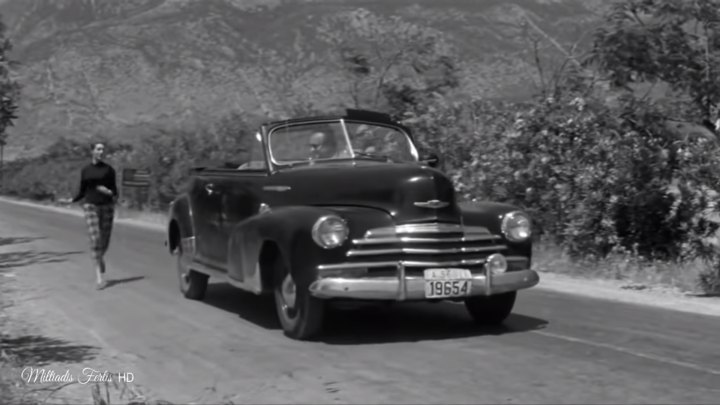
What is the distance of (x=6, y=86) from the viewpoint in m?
16.5

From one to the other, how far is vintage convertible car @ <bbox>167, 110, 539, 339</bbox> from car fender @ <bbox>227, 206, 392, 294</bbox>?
0.01m

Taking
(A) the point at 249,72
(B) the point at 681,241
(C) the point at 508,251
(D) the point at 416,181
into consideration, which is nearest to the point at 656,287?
(B) the point at 681,241

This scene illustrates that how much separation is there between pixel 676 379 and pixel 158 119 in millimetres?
80259

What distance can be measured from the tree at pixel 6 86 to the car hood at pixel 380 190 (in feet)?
23.6

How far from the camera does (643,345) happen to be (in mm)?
8156

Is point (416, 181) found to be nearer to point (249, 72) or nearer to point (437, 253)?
point (437, 253)

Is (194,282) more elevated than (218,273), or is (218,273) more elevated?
(218,273)

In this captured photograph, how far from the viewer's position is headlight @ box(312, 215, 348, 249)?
26.6 ft

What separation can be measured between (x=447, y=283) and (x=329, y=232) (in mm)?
1024

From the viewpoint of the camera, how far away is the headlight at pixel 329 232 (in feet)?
26.6

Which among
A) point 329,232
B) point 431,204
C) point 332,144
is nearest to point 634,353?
point 431,204

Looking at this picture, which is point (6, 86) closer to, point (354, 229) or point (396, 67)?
point (354, 229)

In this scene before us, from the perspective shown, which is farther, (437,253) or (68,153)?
(68,153)

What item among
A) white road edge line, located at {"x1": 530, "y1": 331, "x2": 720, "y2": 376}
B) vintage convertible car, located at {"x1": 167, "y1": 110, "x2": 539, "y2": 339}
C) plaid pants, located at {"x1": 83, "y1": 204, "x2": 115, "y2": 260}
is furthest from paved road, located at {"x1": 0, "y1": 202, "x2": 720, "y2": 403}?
plaid pants, located at {"x1": 83, "y1": 204, "x2": 115, "y2": 260}
